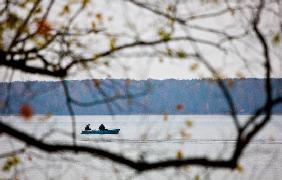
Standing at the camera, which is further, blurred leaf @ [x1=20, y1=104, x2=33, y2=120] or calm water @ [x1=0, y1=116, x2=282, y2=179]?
calm water @ [x1=0, y1=116, x2=282, y2=179]

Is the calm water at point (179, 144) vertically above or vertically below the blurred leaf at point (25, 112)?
below

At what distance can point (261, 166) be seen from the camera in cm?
3994

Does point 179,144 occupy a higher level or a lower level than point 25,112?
lower

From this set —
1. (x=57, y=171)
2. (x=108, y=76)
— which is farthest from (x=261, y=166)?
(x=108, y=76)

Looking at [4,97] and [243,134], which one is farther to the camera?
[4,97]

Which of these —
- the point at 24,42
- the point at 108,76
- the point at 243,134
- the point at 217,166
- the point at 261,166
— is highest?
the point at 24,42

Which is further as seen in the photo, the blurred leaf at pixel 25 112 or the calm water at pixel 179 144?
the calm water at pixel 179 144

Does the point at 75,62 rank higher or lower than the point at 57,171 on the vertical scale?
higher

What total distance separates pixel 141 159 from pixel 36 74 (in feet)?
4.04

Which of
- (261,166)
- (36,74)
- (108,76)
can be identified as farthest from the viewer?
(261,166)

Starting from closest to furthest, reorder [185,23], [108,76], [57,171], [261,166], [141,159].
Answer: [141,159] → [185,23] → [108,76] → [57,171] → [261,166]

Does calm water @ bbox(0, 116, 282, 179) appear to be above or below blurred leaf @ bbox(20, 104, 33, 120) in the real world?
below

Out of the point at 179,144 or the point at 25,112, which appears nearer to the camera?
the point at 25,112

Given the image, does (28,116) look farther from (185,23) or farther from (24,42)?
(185,23)
